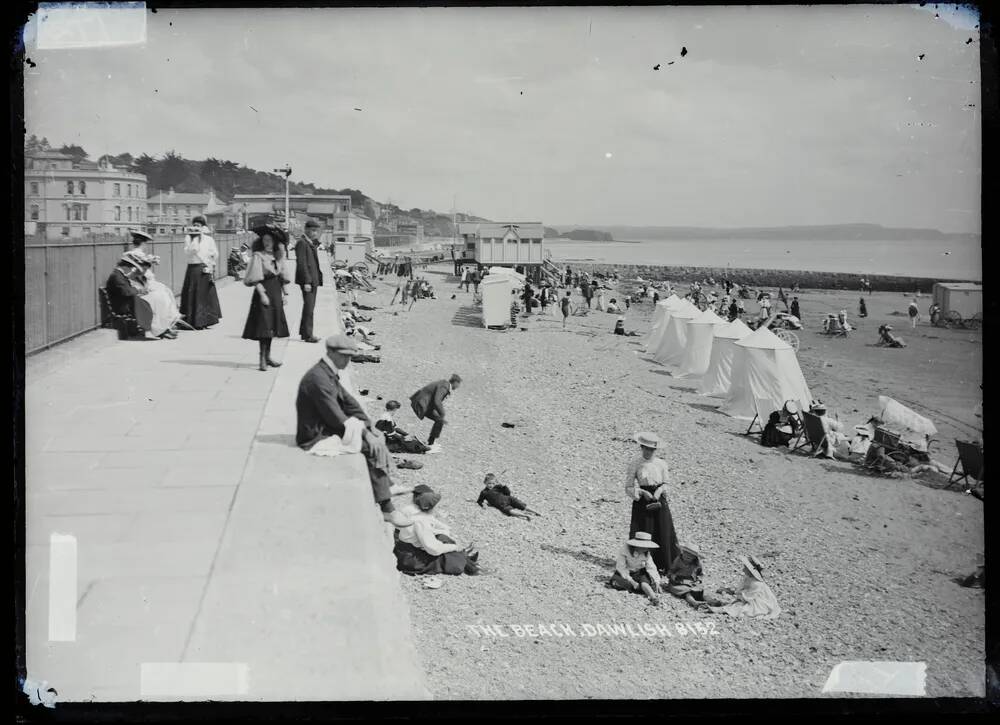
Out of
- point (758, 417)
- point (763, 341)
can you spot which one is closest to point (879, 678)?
point (758, 417)

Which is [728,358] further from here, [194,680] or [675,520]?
[194,680]

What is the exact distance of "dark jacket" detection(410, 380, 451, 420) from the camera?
4.64 m

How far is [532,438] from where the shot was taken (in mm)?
4754

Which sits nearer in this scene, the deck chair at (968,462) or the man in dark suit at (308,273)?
the deck chair at (968,462)

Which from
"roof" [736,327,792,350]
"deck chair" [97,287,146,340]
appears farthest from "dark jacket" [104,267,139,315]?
"roof" [736,327,792,350]

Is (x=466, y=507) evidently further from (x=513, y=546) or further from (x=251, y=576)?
(x=251, y=576)

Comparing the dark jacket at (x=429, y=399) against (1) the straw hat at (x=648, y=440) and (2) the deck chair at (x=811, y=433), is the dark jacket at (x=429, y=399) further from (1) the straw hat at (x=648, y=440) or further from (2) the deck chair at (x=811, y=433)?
(2) the deck chair at (x=811, y=433)

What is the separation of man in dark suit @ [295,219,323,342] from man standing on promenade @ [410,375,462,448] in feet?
2.50

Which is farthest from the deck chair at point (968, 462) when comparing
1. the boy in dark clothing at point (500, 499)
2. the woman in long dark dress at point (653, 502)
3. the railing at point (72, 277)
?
the railing at point (72, 277)

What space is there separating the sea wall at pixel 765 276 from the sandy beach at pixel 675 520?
1.04 feet

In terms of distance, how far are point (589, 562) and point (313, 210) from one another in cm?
268

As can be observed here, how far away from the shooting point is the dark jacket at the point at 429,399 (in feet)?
15.2

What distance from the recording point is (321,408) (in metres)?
4.32

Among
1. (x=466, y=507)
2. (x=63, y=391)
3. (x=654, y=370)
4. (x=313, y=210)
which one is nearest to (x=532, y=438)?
(x=466, y=507)
